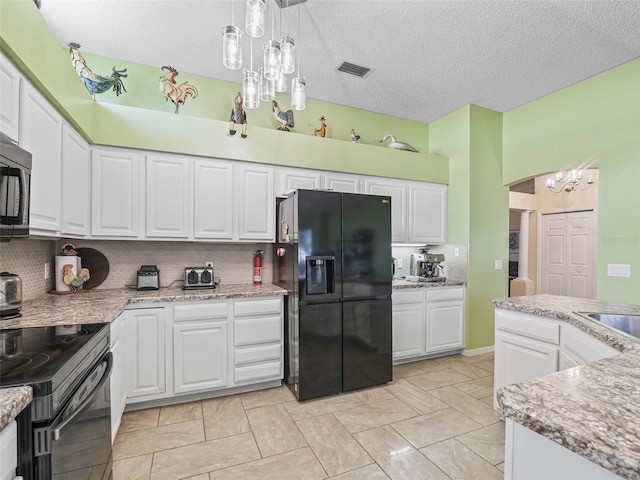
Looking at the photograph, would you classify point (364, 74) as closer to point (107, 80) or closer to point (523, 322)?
point (107, 80)

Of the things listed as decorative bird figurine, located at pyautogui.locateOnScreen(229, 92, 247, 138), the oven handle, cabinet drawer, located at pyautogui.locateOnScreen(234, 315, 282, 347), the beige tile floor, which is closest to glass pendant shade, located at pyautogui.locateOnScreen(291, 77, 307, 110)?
decorative bird figurine, located at pyautogui.locateOnScreen(229, 92, 247, 138)

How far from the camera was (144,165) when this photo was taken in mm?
2822

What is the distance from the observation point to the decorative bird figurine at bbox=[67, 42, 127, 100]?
254 cm

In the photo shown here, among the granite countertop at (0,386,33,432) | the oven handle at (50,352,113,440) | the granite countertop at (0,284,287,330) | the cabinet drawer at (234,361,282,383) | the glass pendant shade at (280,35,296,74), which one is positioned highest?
the glass pendant shade at (280,35,296,74)

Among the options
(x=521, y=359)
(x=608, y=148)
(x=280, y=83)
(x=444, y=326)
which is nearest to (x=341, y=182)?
(x=280, y=83)

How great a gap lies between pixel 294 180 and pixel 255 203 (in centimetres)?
51

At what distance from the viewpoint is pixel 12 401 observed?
0.92 meters

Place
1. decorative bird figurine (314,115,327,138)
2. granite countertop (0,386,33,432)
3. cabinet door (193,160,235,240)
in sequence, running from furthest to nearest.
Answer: decorative bird figurine (314,115,327,138) → cabinet door (193,160,235,240) → granite countertop (0,386,33,432)

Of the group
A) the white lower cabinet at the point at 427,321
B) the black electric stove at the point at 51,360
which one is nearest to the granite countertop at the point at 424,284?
the white lower cabinet at the point at 427,321

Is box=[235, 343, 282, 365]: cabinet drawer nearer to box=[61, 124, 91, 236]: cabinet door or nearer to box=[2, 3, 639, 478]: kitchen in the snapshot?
box=[2, 3, 639, 478]: kitchen

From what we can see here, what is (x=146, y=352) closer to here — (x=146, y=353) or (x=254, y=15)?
(x=146, y=353)

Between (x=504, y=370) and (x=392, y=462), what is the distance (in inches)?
43.7

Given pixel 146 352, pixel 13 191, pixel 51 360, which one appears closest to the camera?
pixel 51 360

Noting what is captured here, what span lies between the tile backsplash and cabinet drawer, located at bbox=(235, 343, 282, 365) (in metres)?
0.83
